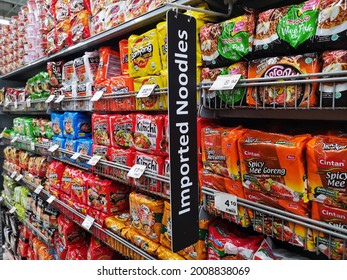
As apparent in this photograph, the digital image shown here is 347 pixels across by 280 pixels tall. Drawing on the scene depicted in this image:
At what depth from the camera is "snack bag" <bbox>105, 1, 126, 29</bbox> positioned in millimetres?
1616

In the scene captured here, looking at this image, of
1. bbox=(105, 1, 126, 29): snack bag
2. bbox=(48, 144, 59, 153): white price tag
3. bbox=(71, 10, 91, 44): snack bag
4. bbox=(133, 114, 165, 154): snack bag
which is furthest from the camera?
bbox=(48, 144, 59, 153): white price tag

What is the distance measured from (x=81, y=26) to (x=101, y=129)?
0.74 m

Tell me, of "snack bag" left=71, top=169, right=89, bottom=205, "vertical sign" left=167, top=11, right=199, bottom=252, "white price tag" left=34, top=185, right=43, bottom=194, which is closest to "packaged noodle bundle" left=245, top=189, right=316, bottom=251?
"vertical sign" left=167, top=11, right=199, bottom=252

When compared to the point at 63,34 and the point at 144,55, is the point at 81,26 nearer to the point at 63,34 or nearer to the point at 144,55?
the point at 63,34

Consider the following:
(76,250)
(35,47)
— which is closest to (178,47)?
(76,250)

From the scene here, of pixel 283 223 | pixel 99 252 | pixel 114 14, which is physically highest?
pixel 114 14

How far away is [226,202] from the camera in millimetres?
1067

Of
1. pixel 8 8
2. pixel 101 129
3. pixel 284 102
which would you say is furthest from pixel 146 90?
pixel 8 8

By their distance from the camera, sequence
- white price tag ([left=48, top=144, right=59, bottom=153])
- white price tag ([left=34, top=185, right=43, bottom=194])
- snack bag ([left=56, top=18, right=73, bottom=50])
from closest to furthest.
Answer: snack bag ([left=56, top=18, right=73, bottom=50]) < white price tag ([left=48, top=144, right=59, bottom=153]) < white price tag ([left=34, top=185, right=43, bottom=194])

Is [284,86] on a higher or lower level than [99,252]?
higher

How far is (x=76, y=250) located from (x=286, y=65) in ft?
6.48

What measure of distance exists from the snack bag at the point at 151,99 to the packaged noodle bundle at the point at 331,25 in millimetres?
703

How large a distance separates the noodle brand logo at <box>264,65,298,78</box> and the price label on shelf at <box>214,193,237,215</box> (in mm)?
443

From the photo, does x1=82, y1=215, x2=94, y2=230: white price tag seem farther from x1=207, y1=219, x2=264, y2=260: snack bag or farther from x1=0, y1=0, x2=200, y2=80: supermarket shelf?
x1=0, y1=0, x2=200, y2=80: supermarket shelf
